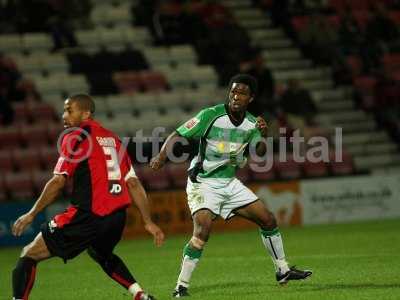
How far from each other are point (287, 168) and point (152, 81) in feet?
13.4

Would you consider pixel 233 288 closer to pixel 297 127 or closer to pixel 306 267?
pixel 306 267

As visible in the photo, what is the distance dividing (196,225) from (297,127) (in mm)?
13097

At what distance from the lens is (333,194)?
21.3 m

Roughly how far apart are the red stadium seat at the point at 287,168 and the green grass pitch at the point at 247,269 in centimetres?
325

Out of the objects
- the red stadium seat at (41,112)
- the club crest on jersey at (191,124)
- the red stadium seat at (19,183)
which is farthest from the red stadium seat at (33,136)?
the club crest on jersey at (191,124)

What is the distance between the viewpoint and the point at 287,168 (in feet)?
72.4

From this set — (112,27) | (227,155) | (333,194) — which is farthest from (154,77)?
(227,155)

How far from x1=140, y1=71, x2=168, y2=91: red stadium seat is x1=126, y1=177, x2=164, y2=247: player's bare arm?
15.5 metres

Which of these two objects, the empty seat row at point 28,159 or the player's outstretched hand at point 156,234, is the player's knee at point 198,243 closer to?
the player's outstretched hand at point 156,234

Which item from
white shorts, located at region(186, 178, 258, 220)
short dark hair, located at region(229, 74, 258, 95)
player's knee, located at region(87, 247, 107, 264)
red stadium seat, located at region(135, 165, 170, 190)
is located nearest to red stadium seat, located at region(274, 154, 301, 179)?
red stadium seat, located at region(135, 165, 170, 190)

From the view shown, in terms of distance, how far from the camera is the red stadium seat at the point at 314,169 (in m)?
22.3

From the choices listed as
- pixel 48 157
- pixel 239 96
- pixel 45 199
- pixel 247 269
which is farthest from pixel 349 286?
pixel 48 157

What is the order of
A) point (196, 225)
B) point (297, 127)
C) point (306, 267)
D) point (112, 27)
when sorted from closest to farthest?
point (196, 225) < point (306, 267) < point (297, 127) < point (112, 27)

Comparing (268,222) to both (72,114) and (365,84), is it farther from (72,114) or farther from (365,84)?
(365,84)
